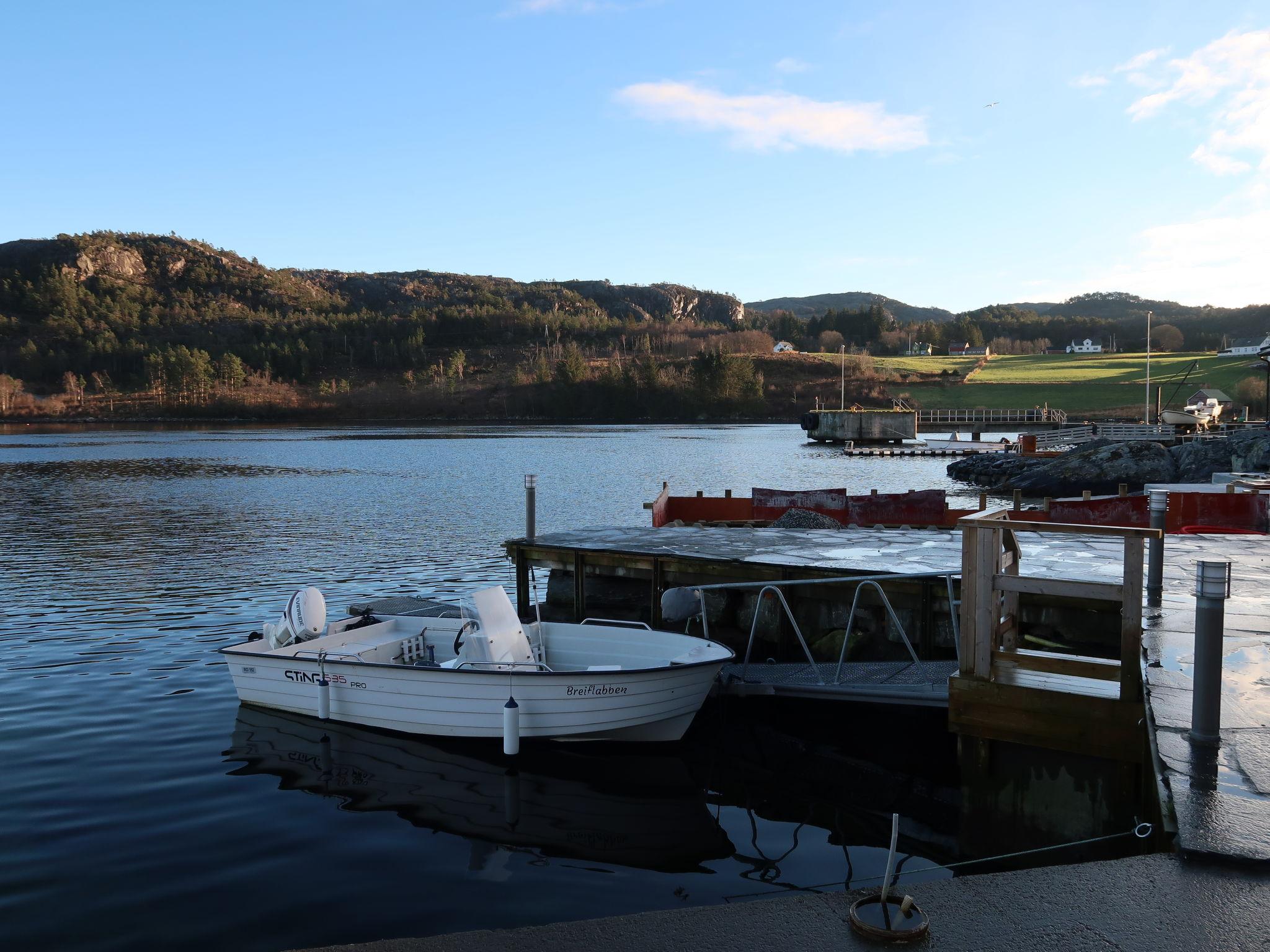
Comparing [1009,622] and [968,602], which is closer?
[968,602]

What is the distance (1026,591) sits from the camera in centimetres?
795

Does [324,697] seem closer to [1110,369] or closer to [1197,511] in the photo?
[1197,511]

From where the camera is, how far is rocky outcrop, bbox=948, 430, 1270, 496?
37.0m

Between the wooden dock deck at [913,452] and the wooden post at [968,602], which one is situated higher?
the wooden post at [968,602]

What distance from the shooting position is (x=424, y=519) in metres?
33.4

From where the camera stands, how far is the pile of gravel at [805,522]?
18641 mm

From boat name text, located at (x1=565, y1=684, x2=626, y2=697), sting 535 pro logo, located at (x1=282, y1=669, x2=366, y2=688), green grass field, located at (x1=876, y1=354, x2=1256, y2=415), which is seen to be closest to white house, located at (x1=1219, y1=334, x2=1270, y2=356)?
green grass field, located at (x1=876, y1=354, x2=1256, y2=415)

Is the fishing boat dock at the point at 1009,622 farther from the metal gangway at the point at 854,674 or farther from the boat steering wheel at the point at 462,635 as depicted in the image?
the boat steering wheel at the point at 462,635

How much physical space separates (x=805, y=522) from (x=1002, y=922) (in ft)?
47.2

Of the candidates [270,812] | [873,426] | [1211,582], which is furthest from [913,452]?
[1211,582]

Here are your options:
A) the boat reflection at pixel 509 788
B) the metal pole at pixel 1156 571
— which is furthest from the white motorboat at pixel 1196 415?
the boat reflection at pixel 509 788

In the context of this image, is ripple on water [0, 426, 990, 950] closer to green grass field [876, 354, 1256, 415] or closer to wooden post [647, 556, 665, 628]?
wooden post [647, 556, 665, 628]

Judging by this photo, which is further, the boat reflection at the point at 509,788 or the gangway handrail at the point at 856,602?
the gangway handrail at the point at 856,602

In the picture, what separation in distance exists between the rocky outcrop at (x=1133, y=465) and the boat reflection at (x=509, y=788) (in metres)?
32.0
